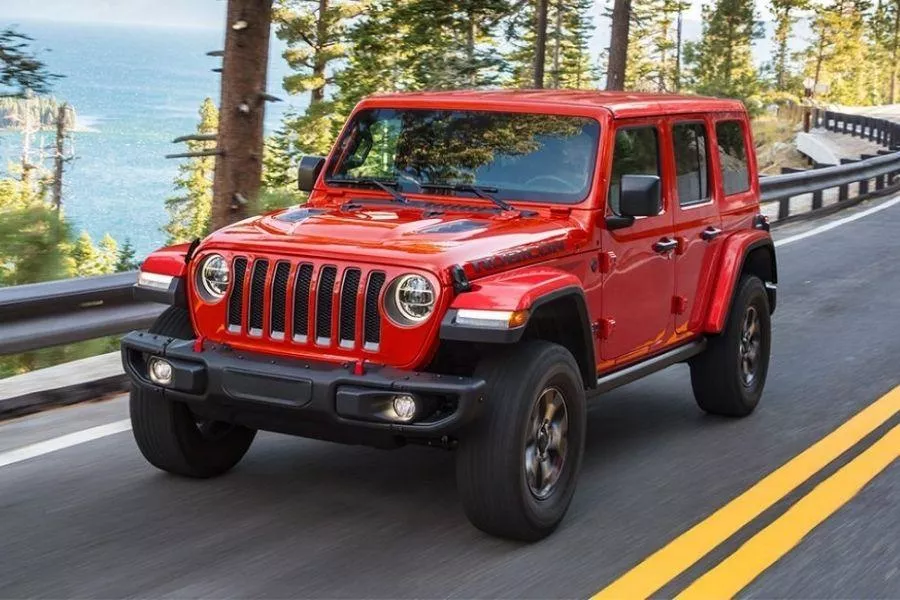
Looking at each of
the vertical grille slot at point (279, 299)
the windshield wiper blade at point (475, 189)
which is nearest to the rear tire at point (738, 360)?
the windshield wiper blade at point (475, 189)

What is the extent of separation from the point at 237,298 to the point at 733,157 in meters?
3.52

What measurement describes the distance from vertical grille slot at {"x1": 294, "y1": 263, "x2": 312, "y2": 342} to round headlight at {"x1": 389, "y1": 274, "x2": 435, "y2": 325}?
13.9 inches

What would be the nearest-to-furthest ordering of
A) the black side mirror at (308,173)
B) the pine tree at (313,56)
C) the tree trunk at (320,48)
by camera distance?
1. the black side mirror at (308,173)
2. the pine tree at (313,56)
3. the tree trunk at (320,48)

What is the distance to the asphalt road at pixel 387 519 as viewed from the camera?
15.4ft

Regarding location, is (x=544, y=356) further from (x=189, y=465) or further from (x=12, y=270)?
(x=12, y=270)

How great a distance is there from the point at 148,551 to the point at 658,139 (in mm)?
3312

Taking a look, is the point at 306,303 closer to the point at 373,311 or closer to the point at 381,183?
the point at 373,311

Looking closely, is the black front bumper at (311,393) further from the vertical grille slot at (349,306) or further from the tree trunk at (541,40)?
the tree trunk at (541,40)

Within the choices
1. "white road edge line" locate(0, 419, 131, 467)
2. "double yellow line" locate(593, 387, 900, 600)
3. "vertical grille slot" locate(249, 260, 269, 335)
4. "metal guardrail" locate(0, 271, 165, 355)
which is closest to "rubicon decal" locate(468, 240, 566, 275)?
"vertical grille slot" locate(249, 260, 269, 335)

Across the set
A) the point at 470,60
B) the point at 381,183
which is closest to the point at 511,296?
the point at 381,183

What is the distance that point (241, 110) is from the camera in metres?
10.4

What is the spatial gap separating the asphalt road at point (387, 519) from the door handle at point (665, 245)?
1.06 meters

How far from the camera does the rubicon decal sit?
→ 16.8ft

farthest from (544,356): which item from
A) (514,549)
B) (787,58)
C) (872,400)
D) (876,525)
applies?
(787,58)
